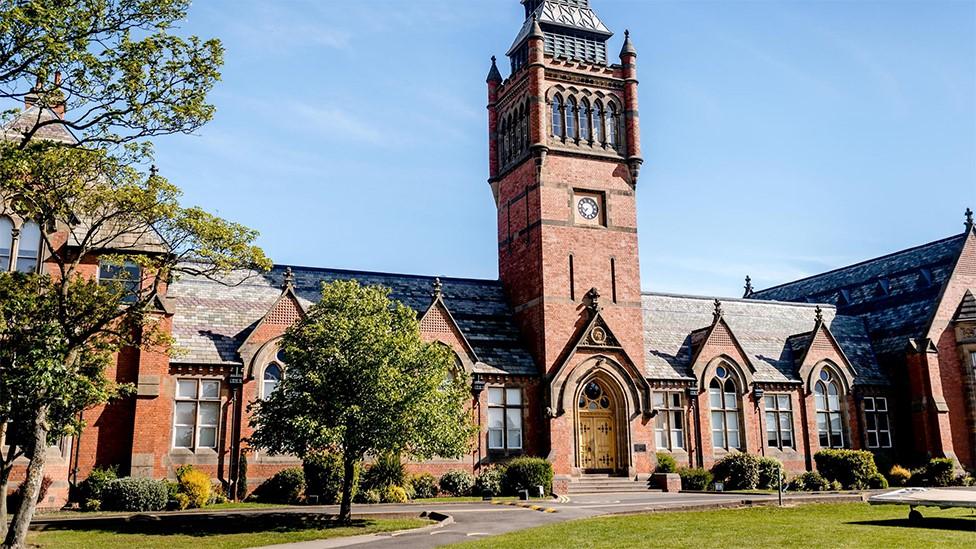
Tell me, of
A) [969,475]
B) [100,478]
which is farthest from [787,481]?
[100,478]

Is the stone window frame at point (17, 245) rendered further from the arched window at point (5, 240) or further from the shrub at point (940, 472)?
the shrub at point (940, 472)

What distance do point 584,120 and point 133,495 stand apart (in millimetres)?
26407

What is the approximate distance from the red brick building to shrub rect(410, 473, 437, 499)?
122 cm

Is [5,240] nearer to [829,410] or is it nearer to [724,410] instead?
[724,410]

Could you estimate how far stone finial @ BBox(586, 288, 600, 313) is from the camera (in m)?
38.5

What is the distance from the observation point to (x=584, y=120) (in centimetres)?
4159

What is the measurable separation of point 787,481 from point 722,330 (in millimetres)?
7723

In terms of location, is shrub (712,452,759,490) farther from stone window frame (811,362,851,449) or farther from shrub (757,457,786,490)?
stone window frame (811,362,851,449)

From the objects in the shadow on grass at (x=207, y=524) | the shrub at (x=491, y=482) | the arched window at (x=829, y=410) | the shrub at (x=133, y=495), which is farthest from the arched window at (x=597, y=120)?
the shrub at (x=133, y=495)

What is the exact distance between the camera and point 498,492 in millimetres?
33969

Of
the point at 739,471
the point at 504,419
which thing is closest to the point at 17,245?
the point at 504,419

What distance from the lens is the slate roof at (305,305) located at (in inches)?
1308

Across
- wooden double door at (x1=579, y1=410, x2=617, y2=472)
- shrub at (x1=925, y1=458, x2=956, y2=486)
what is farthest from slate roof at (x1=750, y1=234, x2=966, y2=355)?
wooden double door at (x1=579, y1=410, x2=617, y2=472)

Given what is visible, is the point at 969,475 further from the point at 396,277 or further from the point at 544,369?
the point at 396,277
